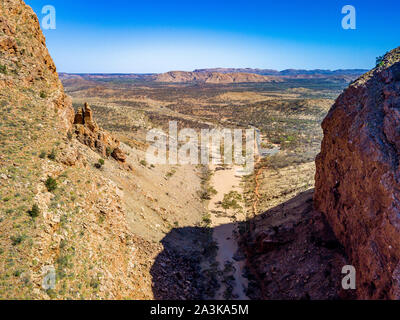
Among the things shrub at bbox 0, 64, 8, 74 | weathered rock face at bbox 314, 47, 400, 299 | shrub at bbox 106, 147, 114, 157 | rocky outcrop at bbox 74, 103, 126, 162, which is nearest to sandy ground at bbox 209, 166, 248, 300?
weathered rock face at bbox 314, 47, 400, 299

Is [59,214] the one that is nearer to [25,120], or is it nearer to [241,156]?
[25,120]

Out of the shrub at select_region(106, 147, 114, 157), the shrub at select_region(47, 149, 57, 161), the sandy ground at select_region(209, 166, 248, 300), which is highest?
the shrub at select_region(47, 149, 57, 161)

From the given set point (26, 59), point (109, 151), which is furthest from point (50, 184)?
point (109, 151)

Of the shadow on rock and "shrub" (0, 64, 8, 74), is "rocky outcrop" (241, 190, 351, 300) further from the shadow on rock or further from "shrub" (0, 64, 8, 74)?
"shrub" (0, 64, 8, 74)

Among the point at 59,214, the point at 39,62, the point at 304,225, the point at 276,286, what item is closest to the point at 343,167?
the point at 304,225

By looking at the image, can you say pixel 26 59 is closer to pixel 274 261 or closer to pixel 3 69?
pixel 3 69

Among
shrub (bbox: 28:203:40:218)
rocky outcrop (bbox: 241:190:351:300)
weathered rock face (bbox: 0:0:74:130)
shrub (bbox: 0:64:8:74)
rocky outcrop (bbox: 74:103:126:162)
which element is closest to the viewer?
shrub (bbox: 28:203:40:218)

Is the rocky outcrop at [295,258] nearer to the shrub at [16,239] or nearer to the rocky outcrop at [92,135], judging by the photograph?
the shrub at [16,239]
